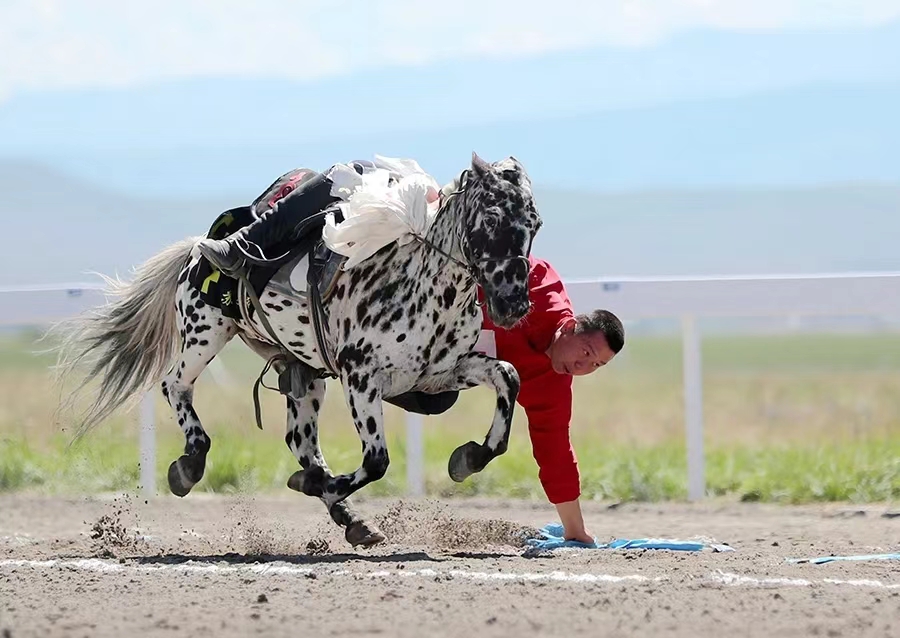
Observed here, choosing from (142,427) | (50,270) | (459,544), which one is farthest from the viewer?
(50,270)

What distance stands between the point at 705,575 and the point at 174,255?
326 centimetres

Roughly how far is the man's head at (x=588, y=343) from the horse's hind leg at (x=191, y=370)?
164 centimetres

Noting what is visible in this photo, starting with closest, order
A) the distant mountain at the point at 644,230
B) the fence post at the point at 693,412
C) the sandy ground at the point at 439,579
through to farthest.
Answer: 1. the sandy ground at the point at 439,579
2. the fence post at the point at 693,412
3. the distant mountain at the point at 644,230

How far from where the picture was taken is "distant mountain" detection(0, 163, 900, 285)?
302 feet

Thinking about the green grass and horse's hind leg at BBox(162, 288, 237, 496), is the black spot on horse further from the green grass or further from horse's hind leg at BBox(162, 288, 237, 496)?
the green grass

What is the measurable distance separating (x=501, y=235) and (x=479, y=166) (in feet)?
1.04

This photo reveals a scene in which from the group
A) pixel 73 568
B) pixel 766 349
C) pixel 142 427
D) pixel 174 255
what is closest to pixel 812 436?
pixel 142 427

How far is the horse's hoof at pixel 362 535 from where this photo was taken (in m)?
6.41

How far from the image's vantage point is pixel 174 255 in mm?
7535

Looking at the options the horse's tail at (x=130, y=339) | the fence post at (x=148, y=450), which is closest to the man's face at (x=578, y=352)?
the horse's tail at (x=130, y=339)

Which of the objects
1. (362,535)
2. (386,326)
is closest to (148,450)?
(362,535)

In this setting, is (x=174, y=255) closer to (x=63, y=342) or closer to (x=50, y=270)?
(x=63, y=342)

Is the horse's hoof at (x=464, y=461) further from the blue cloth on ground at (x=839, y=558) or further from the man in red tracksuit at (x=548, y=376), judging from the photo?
the blue cloth on ground at (x=839, y=558)

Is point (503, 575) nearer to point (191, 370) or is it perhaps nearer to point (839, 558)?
point (839, 558)
